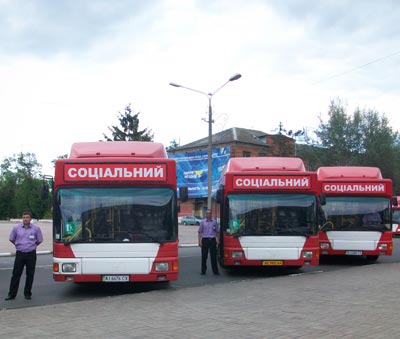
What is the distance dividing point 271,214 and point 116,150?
4.48 metres

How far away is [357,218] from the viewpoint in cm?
1667

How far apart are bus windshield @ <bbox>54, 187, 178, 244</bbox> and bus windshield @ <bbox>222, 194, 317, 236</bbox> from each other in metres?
3.39

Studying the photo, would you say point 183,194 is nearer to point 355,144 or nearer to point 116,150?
point 116,150

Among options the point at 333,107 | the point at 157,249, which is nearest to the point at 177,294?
the point at 157,249

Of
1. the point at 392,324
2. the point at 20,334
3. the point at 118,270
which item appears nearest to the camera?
the point at 20,334

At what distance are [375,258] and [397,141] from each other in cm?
3237

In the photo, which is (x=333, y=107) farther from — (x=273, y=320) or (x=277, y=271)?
(x=273, y=320)

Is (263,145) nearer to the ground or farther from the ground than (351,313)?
farther from the ground

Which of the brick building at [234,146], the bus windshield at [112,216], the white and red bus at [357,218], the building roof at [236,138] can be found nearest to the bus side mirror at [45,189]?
the bus windshield at [112,216]

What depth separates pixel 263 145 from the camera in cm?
6519

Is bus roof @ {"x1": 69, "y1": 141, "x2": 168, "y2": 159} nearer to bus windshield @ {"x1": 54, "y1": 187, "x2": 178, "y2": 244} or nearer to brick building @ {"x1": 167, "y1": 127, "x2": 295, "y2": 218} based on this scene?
bus windshield @ {"x1": 54, "y1": 187, "x2": 178, "y2": 244}

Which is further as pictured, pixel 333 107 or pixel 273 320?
pixel 333 107

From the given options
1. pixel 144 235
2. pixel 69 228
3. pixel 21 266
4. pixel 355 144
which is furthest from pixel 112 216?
pixel 355 144

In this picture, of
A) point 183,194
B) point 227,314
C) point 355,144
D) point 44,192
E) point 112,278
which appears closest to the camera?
point 227,314
